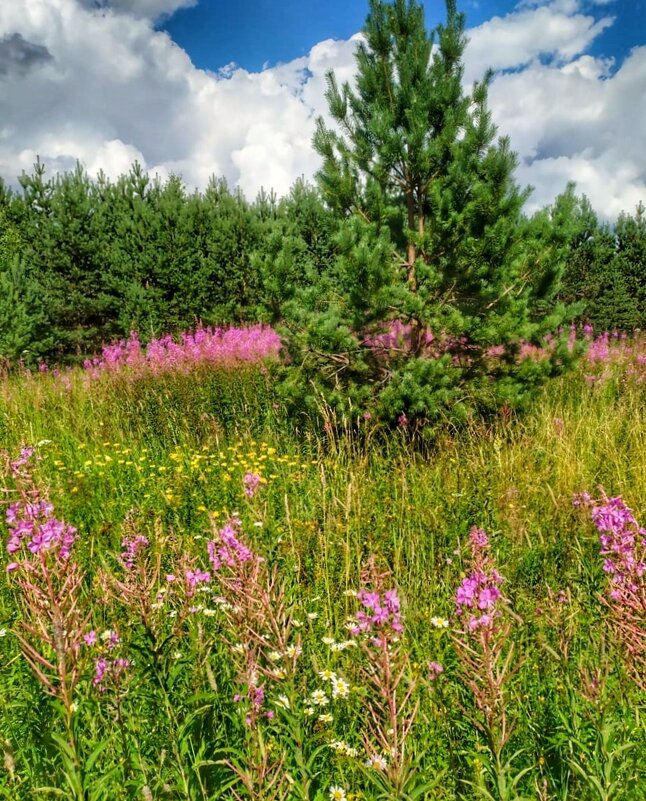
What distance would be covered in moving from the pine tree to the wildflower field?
1.77ft

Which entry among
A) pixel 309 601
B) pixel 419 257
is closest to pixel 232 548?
pixel 309 601

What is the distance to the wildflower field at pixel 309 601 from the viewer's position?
1.25 meters

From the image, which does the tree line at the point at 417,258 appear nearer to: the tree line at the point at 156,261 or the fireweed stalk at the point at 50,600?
the fireweed stalk at the point at 50,600

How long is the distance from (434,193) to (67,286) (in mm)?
10825

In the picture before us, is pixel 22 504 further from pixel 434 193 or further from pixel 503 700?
pixel 434 193

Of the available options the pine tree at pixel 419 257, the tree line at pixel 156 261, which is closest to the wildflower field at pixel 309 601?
the pine tree at pixel 419 257

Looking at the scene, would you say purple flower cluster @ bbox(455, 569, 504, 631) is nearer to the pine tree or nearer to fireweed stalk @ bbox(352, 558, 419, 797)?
fireweed stalk @ bbox(352, 558, 419, 797)

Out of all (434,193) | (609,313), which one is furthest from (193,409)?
(609,313)

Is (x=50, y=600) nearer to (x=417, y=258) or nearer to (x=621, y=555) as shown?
(x=621, y=555)

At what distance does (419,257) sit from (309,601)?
3.33 m

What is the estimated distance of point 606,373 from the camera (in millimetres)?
7496

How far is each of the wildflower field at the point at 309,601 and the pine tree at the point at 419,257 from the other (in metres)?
0.54

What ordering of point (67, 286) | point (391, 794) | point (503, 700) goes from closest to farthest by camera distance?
point (391, 794) < point (503, 700) < point (67, 286)

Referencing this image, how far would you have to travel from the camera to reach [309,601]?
2.94 meters
